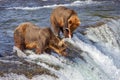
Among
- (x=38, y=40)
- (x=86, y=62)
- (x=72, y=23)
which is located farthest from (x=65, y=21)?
(x=38, y=40)

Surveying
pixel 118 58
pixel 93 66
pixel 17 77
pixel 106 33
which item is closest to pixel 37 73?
pixel 17 77

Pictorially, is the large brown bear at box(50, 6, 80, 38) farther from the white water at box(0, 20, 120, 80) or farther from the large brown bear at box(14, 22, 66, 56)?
the large brown bear at box(14, 22, 66, 56)

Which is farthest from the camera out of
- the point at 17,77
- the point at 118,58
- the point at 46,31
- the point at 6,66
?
the point at 118,58

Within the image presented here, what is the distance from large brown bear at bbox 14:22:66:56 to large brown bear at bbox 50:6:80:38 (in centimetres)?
128

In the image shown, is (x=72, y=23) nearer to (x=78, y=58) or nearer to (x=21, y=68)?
(x=78, y=58)

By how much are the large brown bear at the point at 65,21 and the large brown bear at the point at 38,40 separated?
1.28 m

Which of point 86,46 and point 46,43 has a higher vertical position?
point 46,43

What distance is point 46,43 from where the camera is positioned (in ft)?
30.2

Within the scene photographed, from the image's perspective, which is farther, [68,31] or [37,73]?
[68,31]

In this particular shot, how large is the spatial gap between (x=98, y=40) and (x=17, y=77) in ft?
19.6

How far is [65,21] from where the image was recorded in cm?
1090

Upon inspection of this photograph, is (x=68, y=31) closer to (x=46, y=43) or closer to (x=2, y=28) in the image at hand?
(x=46, y=43)

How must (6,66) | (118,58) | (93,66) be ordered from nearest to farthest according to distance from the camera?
(6,66), (93,66), (118,58)

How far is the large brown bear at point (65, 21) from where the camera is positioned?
10.7 metres
